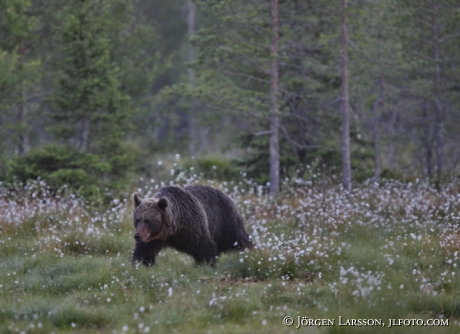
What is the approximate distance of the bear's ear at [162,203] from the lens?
Answer: 8.63m

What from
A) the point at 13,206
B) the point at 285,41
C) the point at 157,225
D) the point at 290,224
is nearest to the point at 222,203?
the point at 157,225

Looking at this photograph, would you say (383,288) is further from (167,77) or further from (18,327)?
(167,77)

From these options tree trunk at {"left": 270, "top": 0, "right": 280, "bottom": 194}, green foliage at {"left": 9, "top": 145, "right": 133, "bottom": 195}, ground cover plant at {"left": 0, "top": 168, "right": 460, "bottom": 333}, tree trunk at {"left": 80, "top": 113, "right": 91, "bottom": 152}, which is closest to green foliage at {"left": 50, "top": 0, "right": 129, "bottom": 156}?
tree trunk at {"left": 80, "top": 113, "right": 91, "bottom": 152}

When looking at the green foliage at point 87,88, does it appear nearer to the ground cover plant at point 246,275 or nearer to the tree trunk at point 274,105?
the ground cover plant at point 246,275

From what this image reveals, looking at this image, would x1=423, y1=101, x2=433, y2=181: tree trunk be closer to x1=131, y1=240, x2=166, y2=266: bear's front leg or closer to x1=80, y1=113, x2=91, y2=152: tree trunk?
x1=80, y1=113, x2=91, y2=152: tree trunk

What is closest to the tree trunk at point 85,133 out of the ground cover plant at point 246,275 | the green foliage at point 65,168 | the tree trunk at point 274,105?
the green foliage at point 65,168

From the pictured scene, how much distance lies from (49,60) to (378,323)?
15083 millimetres

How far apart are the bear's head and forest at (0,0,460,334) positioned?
267 mm

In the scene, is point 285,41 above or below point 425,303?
above

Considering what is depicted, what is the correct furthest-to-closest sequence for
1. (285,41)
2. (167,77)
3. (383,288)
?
1. (167,77)
2. (285,41)
3. (383,288)

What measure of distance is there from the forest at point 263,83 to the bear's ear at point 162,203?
5.74m

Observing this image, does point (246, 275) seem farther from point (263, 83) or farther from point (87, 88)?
point (263, 83)

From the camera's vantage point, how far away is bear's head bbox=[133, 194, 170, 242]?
8.50m

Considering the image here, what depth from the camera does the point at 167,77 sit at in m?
39.2
